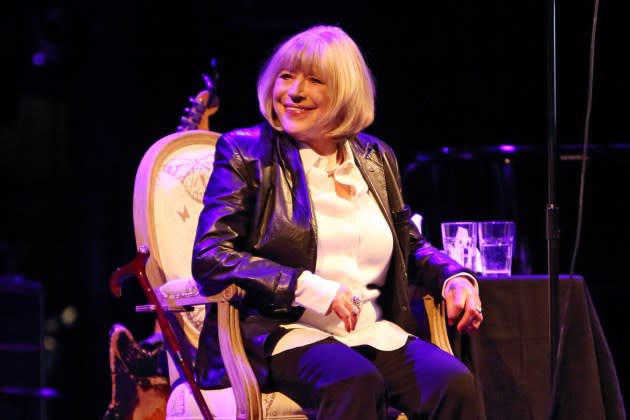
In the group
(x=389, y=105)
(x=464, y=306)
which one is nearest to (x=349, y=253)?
(x=464, y=306)

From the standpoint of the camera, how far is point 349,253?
8.93 ft

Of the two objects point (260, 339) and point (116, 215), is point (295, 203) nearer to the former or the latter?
point (260, 339)

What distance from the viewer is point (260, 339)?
260 cm

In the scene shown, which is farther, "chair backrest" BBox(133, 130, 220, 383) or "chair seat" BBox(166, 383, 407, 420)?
"chair backrest" BBox(133, 130, 220, 383)

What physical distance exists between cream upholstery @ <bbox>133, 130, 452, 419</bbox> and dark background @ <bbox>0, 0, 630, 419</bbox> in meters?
1.48

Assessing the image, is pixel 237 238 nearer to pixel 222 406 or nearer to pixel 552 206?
pixel 222 406

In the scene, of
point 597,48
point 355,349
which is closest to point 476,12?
point 597,48

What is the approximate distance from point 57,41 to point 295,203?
381 cm

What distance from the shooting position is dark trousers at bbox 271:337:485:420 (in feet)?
7.88

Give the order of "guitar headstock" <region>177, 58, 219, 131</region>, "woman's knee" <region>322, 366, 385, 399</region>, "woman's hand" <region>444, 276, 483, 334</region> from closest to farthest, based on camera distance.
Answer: "woman's knee" <region>322, 366, 385, 399</region> → "woman's hand" <region>444, 276, 483, 334</region> → "guitar headstock" <region>177, 58, 219, 131</region>

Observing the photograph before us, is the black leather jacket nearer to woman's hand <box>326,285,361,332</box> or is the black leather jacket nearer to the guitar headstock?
woman's hand <box>326,285,361,332</box>

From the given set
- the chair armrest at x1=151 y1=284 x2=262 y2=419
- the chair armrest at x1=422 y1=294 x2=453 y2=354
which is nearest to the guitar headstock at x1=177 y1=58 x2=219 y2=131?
the chair armrest at x1=151 y1=284 x2=262 y2=419

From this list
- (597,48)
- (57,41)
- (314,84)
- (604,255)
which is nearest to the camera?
(314,84)

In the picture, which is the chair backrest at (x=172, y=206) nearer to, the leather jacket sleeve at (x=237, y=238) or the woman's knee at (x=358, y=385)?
the leather jacket sleeve at (x=237, y=238)
